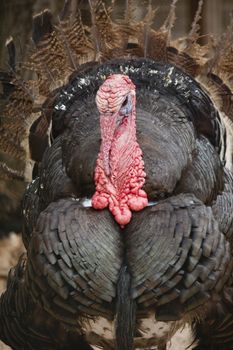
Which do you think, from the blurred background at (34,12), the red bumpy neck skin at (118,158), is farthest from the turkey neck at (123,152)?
the blurred background at (34,12)

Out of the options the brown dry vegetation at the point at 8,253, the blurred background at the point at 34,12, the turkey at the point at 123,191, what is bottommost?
the brown dry vegetation at the point at 8,253

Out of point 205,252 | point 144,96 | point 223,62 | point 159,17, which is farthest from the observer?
point 159,17

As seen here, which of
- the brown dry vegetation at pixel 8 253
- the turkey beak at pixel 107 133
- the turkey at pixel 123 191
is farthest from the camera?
the brown dry vegetation at pixel 8 253

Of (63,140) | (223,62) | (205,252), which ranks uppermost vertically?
(223,62)

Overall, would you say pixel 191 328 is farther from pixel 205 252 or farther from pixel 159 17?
pixel 159 17

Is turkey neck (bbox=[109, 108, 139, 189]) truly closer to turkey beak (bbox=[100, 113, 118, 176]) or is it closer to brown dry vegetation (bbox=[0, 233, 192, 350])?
turkey beak (bbox=[100, 113, 118, 176])

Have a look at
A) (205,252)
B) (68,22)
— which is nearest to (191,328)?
(205,252)

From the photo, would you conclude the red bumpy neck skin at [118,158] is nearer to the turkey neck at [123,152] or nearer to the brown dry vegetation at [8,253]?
the turkey neck at [123,152]

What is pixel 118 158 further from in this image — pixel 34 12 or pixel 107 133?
pixel 34 12
